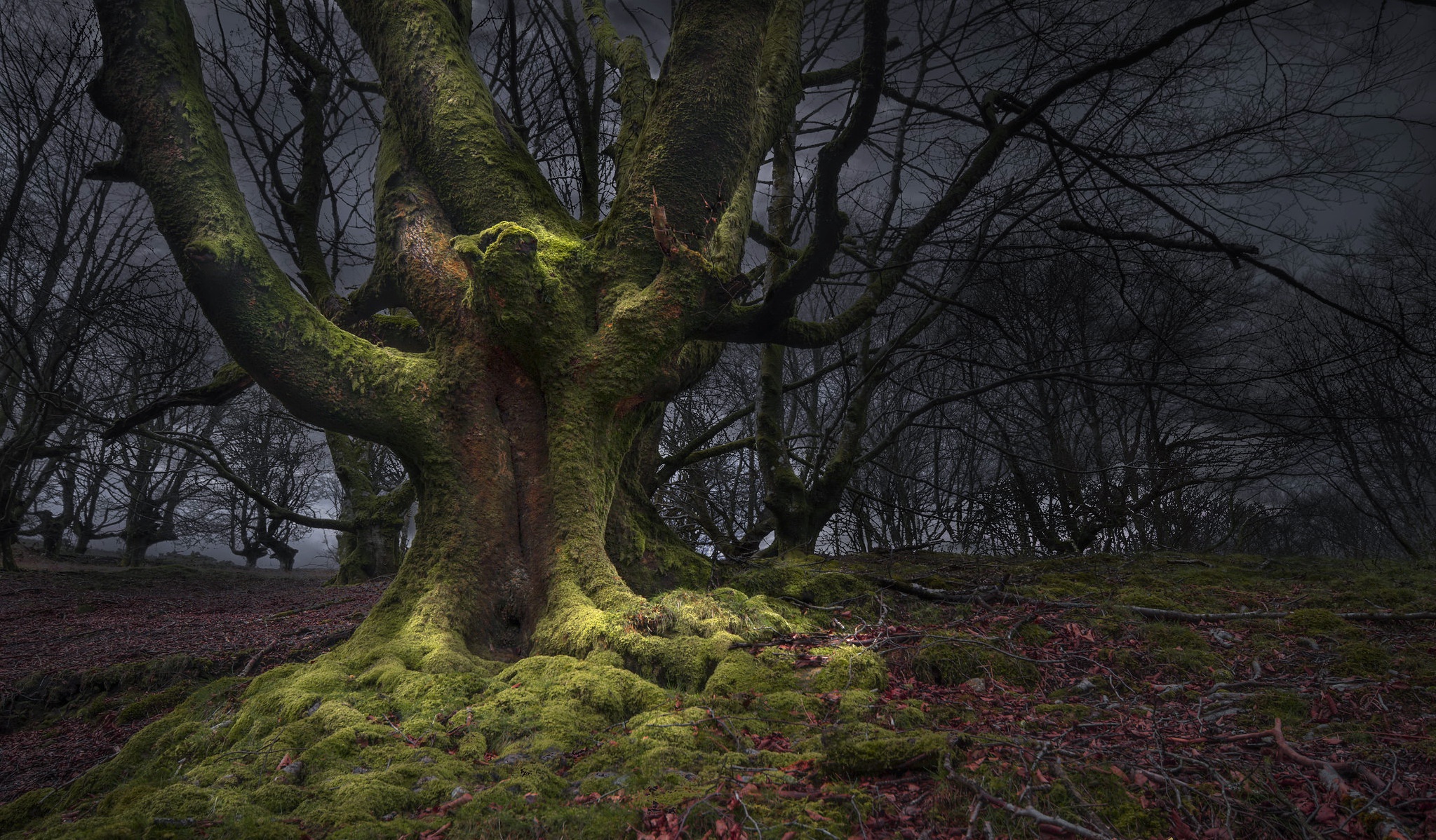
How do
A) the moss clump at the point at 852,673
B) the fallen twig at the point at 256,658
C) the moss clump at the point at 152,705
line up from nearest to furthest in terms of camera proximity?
the moss clump at the point at 852,673
the moss clump at the point at 152,705
the fallen twig at the point at 256,658

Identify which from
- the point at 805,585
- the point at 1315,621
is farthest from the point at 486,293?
the point at 1315,621

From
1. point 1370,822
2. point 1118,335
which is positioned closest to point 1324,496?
point 1118,335

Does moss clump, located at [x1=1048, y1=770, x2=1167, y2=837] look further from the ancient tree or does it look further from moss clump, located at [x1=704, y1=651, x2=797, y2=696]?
the ancient tree

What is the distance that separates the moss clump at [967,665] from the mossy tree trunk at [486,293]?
4.15ft

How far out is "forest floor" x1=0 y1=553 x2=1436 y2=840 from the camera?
141cm

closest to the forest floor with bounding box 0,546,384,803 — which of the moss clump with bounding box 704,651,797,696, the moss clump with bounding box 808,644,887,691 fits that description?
the moss clump with bounding box 704,651,797,696

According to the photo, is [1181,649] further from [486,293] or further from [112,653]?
[112,653]

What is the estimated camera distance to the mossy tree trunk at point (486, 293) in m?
3.29

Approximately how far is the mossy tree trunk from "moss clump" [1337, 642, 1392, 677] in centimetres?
279

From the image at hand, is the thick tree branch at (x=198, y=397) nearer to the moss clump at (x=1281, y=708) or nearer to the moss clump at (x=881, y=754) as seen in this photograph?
the moss clump at (x=881, y=754)

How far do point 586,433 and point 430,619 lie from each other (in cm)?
117

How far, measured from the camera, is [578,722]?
2.20 meters

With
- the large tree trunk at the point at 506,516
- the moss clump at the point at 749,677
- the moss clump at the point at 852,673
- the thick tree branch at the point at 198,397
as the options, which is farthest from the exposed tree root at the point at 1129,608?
the thick tree branch at the point at 198,397

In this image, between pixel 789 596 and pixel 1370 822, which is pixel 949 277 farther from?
pixel 1370 822
